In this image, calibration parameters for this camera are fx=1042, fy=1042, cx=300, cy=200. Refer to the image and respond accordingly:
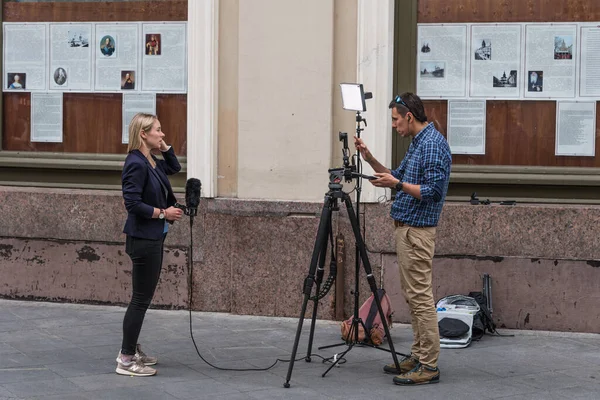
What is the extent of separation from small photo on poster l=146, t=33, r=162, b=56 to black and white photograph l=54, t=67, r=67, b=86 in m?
0.87

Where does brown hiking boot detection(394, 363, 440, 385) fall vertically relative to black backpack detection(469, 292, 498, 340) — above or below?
below

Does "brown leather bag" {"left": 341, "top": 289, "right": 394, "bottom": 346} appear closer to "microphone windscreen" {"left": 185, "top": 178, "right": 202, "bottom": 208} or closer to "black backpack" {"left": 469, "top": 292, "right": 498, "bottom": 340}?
"black backpack" {"left": 469, "top": 292, "right": 498, "bottom": 340}

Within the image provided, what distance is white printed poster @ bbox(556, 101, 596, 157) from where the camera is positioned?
886cm

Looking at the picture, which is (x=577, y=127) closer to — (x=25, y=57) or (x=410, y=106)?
(x=410, y=106)

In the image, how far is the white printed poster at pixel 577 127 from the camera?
886cm

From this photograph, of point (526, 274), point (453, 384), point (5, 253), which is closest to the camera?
point (453, 384)

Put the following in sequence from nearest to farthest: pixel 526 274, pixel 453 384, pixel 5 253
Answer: pixel 453 384 < pixel 526 274 < pixel 5 253

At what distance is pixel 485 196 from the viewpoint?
8945mm

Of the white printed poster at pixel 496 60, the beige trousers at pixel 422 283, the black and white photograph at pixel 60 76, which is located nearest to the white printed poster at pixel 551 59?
the white printed poster at pixel 496 60

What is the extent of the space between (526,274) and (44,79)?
16.0ft

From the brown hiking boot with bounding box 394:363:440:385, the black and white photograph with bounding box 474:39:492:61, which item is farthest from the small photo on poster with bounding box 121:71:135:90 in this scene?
the brown hiking boot with bounding box 394:363:440:385

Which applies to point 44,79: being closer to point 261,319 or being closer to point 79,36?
point 79,36

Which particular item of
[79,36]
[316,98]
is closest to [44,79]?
[79,36]

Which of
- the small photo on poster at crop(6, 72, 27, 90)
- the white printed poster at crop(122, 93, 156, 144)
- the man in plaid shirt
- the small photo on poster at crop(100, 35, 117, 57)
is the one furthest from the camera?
the small photo on poster at crop(6, 72, 27, 90)
